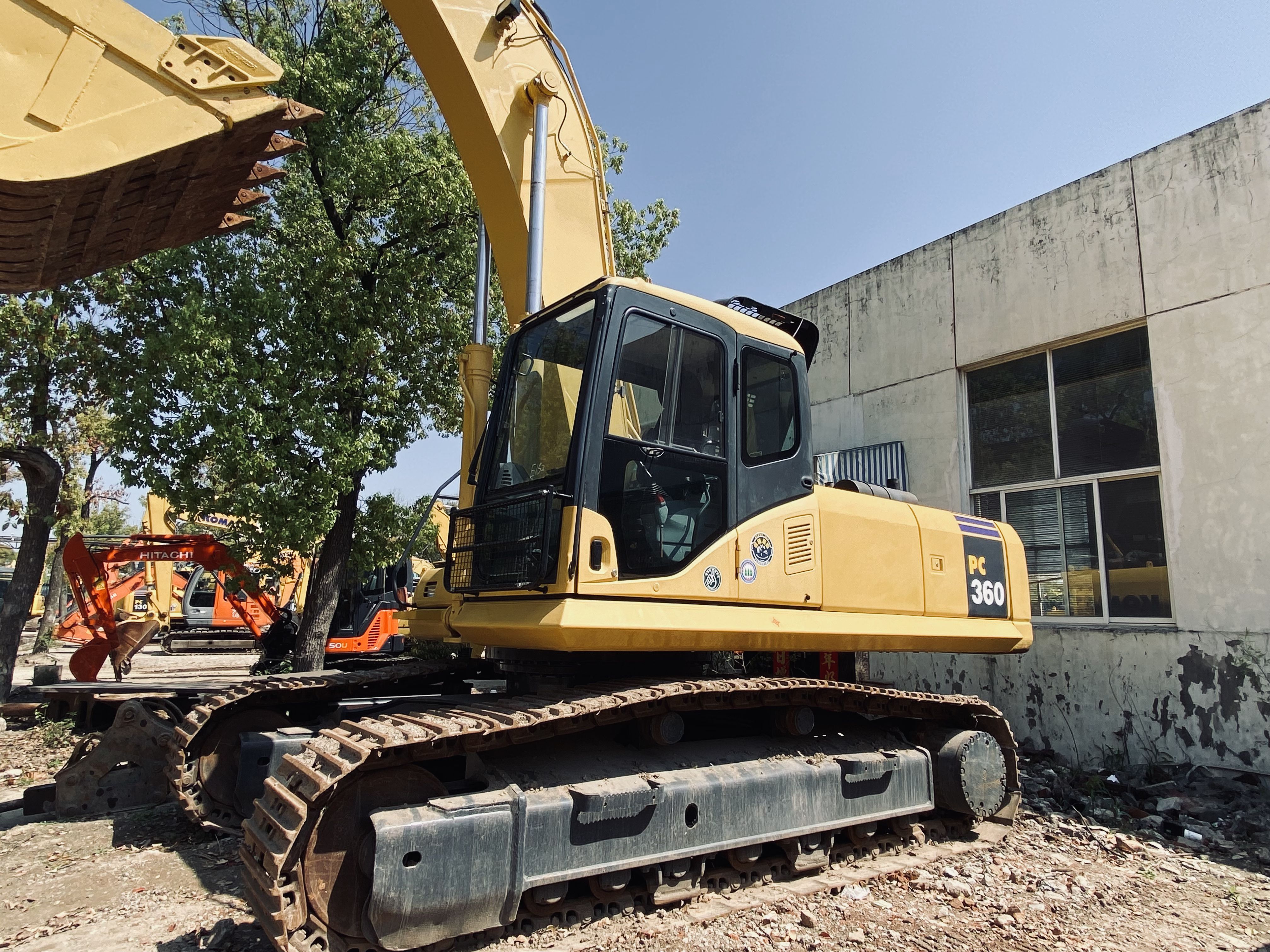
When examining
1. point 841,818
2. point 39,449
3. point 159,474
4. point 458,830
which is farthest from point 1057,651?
point 39,449

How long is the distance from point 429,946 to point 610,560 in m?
1.96

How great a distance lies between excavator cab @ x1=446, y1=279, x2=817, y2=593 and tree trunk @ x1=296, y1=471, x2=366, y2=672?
6590mm

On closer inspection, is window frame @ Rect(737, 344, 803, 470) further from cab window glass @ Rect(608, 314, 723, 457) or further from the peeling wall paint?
the peeling wall paint

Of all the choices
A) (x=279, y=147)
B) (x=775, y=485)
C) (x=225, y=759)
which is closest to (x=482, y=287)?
(x=279, y=147)

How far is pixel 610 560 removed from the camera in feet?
13.9

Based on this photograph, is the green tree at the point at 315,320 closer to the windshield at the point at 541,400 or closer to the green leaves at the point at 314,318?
the green leaves at the point at 314,318

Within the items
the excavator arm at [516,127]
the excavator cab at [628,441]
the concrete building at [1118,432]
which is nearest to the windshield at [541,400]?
the excavator cab at [628,441]

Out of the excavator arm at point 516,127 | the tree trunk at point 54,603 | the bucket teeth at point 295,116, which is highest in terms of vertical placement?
the excavator arm at point 516,127

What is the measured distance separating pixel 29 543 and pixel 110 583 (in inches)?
60.1

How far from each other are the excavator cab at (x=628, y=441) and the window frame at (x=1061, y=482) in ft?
15.4

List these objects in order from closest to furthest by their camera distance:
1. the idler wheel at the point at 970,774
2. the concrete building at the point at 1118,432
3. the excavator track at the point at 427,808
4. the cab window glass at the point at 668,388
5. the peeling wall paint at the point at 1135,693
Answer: the excavator track at the point at 427,808 → the cab window glass at the point at 668,388 → the idler wheel at the point at 970,774 → the peeling wall paint at the point at 1135,693 → the concrete building at the point at 1118,432

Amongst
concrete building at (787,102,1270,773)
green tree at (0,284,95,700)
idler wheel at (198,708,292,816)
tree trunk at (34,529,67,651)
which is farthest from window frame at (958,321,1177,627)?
tree trunk at (34,529,67,651)

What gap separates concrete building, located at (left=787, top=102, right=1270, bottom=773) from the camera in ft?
23.4

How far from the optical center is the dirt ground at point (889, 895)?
13.1ft
